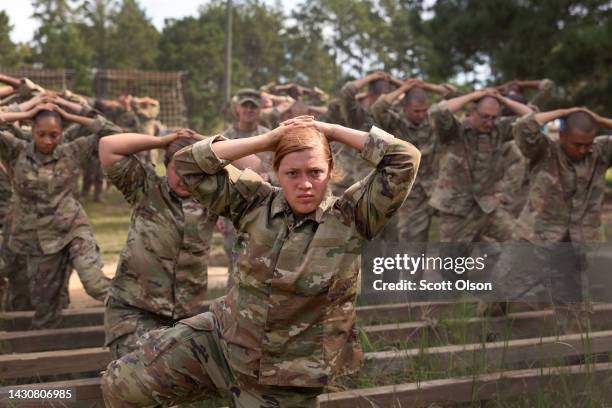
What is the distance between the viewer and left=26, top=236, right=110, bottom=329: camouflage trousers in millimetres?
5984

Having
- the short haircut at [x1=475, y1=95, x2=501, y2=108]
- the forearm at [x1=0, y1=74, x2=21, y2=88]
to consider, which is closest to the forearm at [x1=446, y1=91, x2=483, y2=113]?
the short haircut at [x1=475, y1=95, x2=501, y2=108]

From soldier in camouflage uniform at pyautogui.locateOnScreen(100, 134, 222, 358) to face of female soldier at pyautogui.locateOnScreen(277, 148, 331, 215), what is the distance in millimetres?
1534

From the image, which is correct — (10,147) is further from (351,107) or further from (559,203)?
(559,203)

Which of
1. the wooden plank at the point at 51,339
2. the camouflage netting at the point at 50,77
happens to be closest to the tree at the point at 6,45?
the camouflage netting at the point at 50,77

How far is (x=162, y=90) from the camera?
25.8 metres

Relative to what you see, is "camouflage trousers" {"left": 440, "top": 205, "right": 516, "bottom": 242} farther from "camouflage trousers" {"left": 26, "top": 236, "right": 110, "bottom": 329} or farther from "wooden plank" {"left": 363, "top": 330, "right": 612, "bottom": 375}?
"camouflage trousers" {"left": 26, "top": 236, "right": 110, "bottom": 329}

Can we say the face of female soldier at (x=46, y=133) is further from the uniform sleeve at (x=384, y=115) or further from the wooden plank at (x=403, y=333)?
the uniform sleeve at (x=384, y=115)

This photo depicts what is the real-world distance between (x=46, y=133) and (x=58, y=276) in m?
1.08

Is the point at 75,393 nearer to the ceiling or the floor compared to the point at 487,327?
nearer to the floor

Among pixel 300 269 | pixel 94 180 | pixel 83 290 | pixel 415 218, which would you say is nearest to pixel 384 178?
pixel 300 269

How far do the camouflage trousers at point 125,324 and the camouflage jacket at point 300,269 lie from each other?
1377 millimetres

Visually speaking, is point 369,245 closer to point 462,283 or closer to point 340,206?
point 462,283

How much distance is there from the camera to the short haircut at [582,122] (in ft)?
21.0

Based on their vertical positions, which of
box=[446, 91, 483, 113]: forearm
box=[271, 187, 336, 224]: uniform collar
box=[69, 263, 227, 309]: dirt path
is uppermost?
box=[446, 91, 483, 113]: forearm
